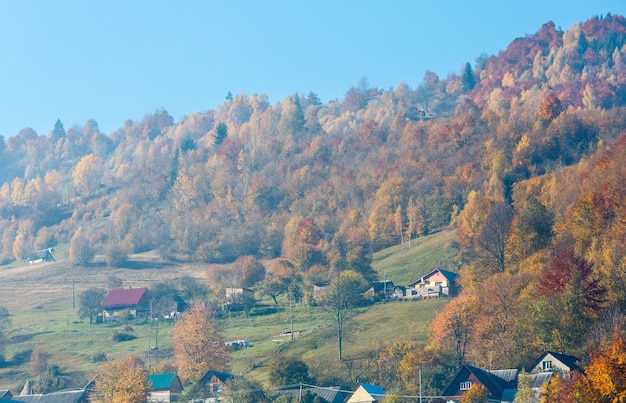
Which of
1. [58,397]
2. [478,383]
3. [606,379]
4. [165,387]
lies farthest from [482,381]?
[58,397]

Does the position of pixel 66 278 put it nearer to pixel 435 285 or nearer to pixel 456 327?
pixel 435 285

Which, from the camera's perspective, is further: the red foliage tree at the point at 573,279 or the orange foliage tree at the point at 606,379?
the red foliage tree at the point at 573,279

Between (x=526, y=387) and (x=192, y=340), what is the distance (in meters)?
33.8

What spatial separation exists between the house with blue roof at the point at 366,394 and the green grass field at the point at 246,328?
29.5 ft

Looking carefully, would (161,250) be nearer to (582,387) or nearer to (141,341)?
(141,341)

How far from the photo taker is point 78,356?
99750 mm

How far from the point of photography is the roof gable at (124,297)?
119625 millimetres

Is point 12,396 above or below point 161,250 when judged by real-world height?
below

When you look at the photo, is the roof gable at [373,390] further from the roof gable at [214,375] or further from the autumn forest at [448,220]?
the roof gable at [214,375]

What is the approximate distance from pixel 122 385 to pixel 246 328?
1010 inches

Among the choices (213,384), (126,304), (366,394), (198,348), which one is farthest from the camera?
(126,304)

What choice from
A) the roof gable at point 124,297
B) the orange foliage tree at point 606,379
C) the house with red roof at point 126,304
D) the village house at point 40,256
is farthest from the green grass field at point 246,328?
the orange foliage tree at point 606,379

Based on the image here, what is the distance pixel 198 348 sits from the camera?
292 feet

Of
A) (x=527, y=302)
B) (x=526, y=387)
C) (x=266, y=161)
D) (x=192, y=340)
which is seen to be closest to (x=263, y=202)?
(x=266, y=161)
